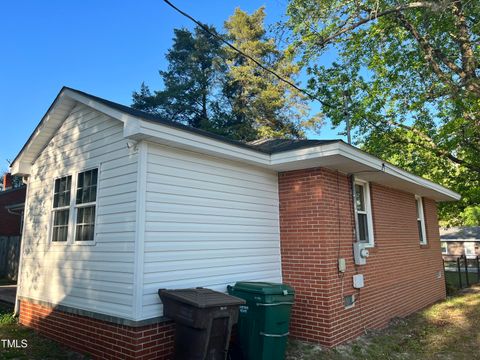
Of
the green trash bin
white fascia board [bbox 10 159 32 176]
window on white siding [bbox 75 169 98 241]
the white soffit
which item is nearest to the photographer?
the white soffit

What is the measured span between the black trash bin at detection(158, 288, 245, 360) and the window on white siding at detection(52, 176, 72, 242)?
276 cm

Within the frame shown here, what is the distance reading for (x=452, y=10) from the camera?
10219mm

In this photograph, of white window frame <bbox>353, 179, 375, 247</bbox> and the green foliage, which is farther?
the green foliage

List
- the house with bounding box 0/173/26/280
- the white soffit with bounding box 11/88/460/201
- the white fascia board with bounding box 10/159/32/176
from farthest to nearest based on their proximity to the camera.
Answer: the house with bounding box 0/173/26/280 → the white fascia board with bounding box 10/159/32/176 → the white soffit with bounding box 11/88/460/201

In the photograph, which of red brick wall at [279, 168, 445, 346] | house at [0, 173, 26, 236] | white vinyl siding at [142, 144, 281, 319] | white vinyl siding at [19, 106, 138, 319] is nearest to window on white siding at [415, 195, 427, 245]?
red brick wall at [279, 168, 445, 346]

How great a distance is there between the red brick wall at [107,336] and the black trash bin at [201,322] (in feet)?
1.33

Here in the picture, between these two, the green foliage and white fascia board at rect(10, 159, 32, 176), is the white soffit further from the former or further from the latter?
the green foliage

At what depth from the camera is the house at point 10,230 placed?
14797 millimetres

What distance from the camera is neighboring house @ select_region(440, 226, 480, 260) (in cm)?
3600

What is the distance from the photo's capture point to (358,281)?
23.4ft

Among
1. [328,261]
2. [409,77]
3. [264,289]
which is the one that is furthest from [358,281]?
[409,77]

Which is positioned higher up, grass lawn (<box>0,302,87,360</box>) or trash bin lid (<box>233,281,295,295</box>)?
trash bin lid (<box>233,281,295,295</box>)

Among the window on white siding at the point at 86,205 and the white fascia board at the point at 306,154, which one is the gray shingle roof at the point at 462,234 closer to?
the white fascia board at the point at 306,154

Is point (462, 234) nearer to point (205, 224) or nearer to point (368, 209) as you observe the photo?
point (368, 209)
